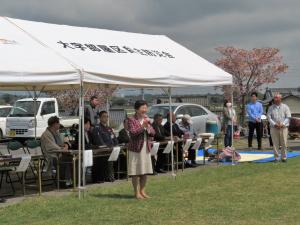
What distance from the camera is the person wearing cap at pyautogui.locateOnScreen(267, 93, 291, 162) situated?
14.1 m

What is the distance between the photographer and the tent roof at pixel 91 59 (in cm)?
918

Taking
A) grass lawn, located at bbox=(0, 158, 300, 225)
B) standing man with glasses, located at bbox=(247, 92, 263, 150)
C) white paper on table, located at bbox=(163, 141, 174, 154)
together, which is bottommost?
grass lawn, located at bbox=(0, 158, 300, 225)

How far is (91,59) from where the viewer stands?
33.9 ft

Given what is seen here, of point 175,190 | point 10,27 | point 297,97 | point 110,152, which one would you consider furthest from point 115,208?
point 297,97

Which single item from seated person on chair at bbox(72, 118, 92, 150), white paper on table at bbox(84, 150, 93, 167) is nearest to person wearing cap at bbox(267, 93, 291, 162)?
seated person on chair at bbox(72, 118, 92, 150)

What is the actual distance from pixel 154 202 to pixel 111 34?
5.16 m

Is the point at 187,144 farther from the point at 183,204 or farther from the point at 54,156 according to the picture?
the point at 183,204

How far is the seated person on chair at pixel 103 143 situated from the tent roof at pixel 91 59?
1.24 metres

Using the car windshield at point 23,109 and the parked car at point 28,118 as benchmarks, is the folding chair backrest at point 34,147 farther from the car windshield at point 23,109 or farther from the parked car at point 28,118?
the car windshield at point 23,109

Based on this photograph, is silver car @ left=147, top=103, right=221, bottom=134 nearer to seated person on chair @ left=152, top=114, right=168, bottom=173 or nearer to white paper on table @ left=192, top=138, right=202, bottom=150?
white paper on table @ left=192, top=138, right=202, bottom=150

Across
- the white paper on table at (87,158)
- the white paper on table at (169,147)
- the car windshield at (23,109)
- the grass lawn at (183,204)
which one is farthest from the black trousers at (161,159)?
the car windshield at (23,109)

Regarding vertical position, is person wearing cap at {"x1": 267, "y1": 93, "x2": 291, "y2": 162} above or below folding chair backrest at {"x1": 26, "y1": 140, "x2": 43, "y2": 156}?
above

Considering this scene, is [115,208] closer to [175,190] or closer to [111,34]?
[175,190]

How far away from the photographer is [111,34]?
13.0m
